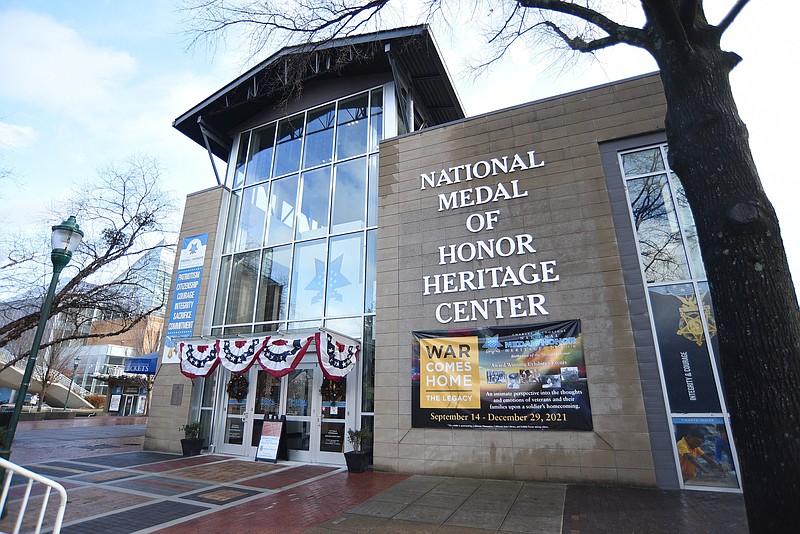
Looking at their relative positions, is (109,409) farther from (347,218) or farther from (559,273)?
(559,273)

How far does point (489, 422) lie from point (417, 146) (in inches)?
272

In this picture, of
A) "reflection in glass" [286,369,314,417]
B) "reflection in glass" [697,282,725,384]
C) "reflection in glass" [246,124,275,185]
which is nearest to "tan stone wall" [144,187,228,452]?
"reflection in glass" [246,124,275,185]

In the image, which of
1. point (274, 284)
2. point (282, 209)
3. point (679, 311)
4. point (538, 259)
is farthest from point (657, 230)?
point (282, 209)

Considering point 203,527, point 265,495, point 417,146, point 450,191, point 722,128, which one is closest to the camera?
point 722,128

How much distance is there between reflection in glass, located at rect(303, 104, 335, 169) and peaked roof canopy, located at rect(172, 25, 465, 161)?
114cm

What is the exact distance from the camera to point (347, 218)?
1144 cm

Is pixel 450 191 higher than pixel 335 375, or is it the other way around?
pixel 450 191

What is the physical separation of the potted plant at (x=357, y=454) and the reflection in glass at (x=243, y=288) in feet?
16.0

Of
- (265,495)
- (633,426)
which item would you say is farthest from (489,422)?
(265,495)

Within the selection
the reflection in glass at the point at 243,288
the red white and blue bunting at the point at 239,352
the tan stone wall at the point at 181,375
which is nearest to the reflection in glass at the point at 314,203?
the reflection in glass at the point at 243,288

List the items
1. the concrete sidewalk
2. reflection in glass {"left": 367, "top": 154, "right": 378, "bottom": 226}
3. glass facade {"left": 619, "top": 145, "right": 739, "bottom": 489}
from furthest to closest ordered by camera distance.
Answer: reflection in glass {"left": 367, "top": 154, "right": 378, "bottom": 226} → glass facade {"left": 619, "top": 145, "right": 739, "bottom": 489} → the concrete sidewalk

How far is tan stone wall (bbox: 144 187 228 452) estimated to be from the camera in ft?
37.3

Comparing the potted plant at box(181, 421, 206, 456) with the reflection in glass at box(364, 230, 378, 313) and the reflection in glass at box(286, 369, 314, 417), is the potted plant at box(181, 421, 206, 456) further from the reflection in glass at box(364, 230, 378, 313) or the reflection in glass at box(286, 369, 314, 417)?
the reflection in glass at box(364, 230, 378, 313)

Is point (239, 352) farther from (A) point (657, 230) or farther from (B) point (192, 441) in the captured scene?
(A) point (657, 230)
